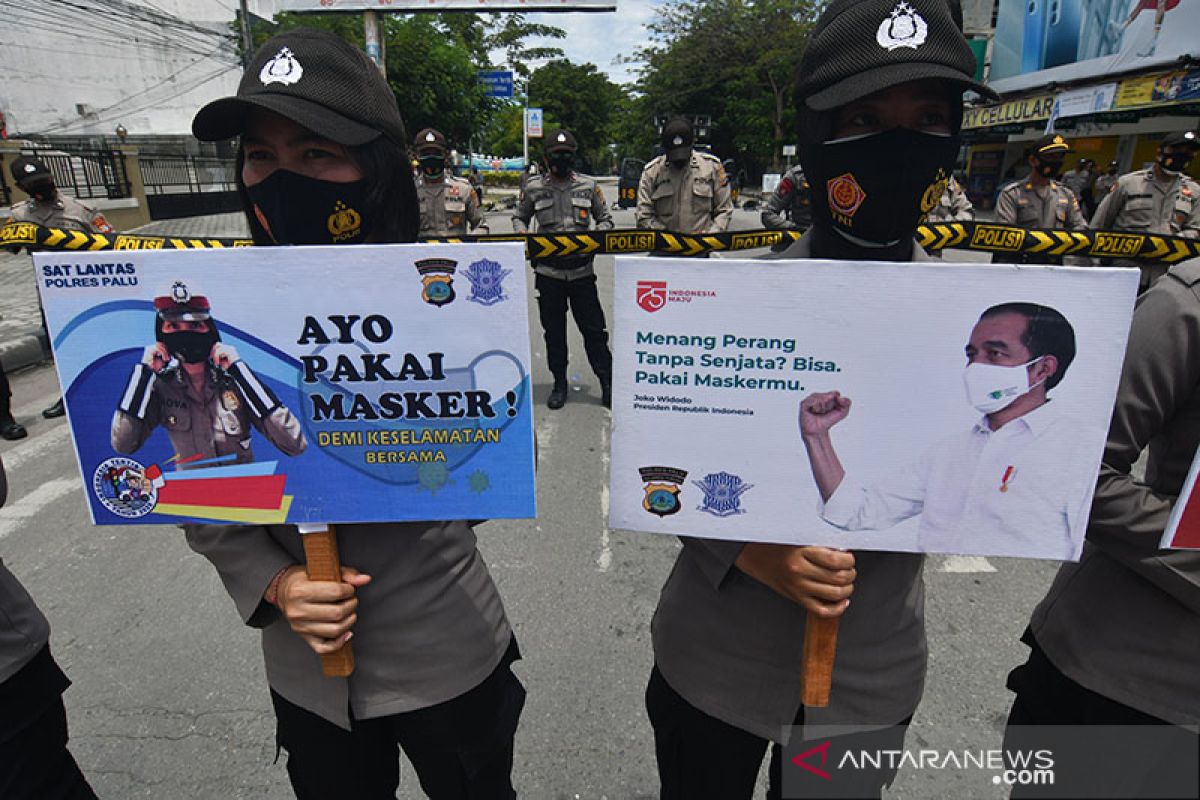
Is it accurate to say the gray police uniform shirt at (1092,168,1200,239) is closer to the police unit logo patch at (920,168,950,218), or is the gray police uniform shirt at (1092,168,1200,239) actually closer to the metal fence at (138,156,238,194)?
the police unit logo patch at (920,168,950,218)

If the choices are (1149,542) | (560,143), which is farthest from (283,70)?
(560,143)

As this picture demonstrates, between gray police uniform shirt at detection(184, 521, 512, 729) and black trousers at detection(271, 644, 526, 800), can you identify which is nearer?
gray police uniform shirt at detection(184, 521, 512, 729)

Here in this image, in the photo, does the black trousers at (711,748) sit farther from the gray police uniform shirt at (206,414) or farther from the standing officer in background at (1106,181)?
the standing officer in background at (1106,181)

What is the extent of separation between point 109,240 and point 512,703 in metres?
5.60

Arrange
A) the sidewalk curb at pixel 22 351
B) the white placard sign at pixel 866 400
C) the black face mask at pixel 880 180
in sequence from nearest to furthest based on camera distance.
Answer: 1. the white placard sign at pixel 866 400
2. the black face mask at pixel 880 180
3. the sidewalk curb at pixel 22 351

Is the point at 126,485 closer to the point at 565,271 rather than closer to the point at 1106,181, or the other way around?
the point at 565,271

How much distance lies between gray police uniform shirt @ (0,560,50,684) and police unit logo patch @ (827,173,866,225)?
1.88m

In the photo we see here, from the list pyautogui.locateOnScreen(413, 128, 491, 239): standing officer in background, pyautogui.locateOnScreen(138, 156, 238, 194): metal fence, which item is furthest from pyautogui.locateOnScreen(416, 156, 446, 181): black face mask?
pyautogui.locateOnScreen(138, 156, 238, 194): metal fence

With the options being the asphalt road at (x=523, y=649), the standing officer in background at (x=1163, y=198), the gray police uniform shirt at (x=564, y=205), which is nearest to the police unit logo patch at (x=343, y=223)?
the asphalt road at (x=523, y=649)

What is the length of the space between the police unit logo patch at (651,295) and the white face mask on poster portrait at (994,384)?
484mm

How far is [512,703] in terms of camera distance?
1.60 m

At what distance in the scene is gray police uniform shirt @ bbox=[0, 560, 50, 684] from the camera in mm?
1468

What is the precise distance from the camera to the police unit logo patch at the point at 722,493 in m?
1.17

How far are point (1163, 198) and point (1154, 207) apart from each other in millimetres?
122
